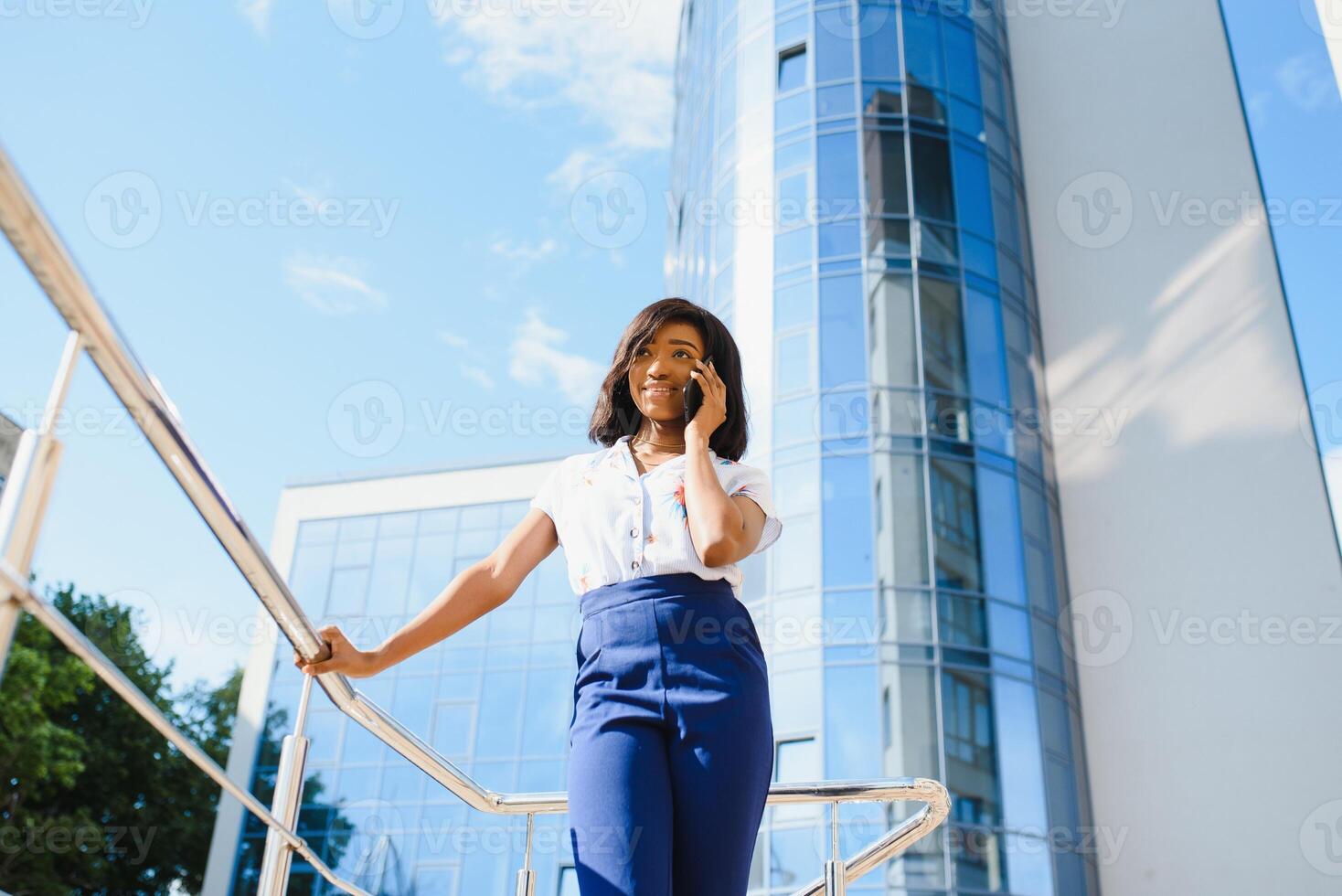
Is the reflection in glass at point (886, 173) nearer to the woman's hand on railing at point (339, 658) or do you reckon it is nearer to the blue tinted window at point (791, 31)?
the blue tinted window at point (791, 31)

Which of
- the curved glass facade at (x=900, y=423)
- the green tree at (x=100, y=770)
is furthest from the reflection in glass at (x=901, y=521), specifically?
the green tree at (x=100, y=770)

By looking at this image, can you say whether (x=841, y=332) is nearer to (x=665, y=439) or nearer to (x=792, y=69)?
(x=792, y=69)

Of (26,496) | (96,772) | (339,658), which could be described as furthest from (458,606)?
(96,772)

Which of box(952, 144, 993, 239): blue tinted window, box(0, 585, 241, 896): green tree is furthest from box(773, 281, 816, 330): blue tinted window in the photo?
box(0, 585, 241, 896): green tree

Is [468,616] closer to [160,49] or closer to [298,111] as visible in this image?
[298,111]

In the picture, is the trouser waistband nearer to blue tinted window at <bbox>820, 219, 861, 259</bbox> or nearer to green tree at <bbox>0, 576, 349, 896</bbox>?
blue tinted window at <bbox>820, 219, 861, 259</bbox>

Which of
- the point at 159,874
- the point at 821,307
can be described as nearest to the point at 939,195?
the point at 821,307

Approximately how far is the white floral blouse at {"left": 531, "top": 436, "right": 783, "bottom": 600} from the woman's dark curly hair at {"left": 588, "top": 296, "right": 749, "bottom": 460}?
8 cm

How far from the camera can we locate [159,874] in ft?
76.4

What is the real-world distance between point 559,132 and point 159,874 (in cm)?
1698

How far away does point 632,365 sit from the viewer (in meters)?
1.98

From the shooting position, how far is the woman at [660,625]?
1.47 meters

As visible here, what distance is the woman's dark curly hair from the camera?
1.97 meters

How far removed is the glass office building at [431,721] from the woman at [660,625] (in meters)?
13.5
